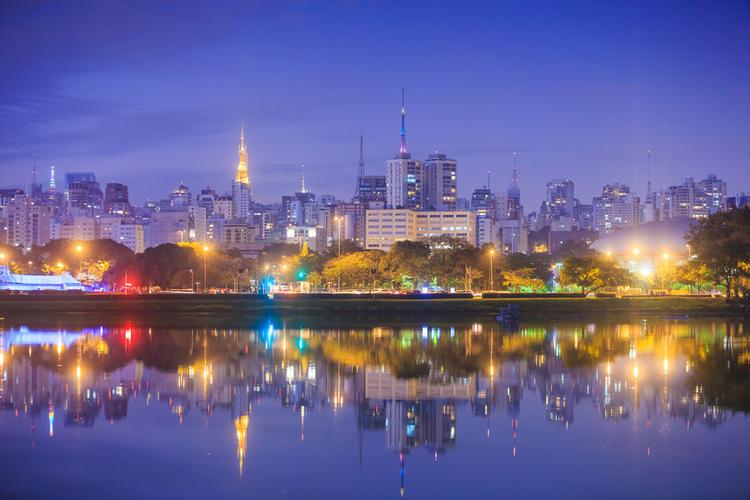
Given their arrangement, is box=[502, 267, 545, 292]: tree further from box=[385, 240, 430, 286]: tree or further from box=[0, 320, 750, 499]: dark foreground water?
box=[0, 320, 750, 499]: dark foreground water

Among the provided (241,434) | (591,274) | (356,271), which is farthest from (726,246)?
(241,434)

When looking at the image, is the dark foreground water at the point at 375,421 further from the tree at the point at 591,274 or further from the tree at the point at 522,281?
the tree at the point at 522,281

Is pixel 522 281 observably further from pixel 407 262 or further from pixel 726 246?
pixel 726 246

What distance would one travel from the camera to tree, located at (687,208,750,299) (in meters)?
77.5

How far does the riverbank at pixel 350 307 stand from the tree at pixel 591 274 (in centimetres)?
1014

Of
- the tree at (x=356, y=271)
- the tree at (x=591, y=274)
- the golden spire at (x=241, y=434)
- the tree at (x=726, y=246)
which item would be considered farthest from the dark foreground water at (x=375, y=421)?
the tree at (x=356, y=271)

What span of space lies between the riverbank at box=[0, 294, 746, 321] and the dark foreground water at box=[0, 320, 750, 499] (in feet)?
87.3

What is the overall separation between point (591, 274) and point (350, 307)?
87.5ft

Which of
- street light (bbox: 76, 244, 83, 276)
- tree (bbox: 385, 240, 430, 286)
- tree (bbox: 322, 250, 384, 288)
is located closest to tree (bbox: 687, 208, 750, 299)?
tree (bbox: 385, 240, 430, 286)

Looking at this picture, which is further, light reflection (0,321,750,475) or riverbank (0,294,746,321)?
riverbank (0,294,746,321)

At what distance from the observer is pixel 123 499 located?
19.1 metres

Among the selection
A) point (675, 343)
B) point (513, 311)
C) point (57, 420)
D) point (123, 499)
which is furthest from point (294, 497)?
point (513, 311)

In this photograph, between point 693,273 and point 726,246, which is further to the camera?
point 693,273

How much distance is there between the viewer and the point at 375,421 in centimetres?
2677
